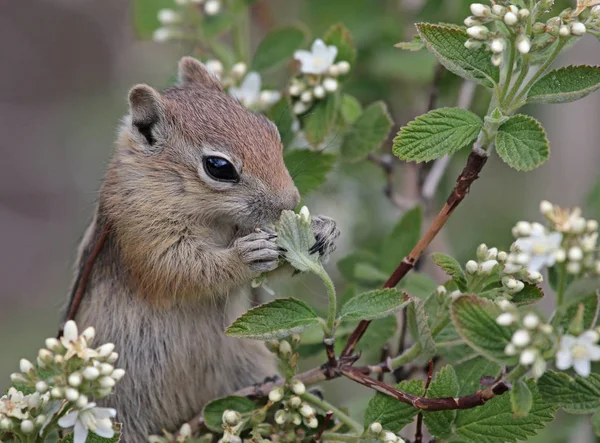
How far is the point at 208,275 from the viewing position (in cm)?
302

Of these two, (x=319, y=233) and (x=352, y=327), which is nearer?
(x=319, y=233)

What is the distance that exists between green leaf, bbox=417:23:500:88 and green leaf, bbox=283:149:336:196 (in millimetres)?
1032

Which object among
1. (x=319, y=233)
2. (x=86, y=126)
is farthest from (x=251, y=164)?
(x=86, y=126)

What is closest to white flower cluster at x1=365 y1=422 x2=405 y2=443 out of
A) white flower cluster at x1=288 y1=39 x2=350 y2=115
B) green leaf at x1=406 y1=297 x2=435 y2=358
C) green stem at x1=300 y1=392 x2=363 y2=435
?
green stem at x1=300 y1=392 x2=363 y2=435

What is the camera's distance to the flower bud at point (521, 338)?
5.83 feet

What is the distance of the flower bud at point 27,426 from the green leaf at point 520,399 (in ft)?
3.87

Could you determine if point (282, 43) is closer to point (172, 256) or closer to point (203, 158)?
point (203, 158)

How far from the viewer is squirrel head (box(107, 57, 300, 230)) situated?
2.93 meters

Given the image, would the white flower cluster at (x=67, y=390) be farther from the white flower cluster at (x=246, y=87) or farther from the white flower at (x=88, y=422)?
the white flower cluster at (x=246, y=87)

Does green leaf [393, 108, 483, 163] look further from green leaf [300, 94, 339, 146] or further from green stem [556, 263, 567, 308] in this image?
green leaf [300, 94, 339, 146]

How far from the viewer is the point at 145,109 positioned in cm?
325

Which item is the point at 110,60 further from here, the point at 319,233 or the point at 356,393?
the point at 319,233

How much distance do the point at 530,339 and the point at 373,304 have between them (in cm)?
53

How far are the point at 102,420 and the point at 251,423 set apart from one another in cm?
51
